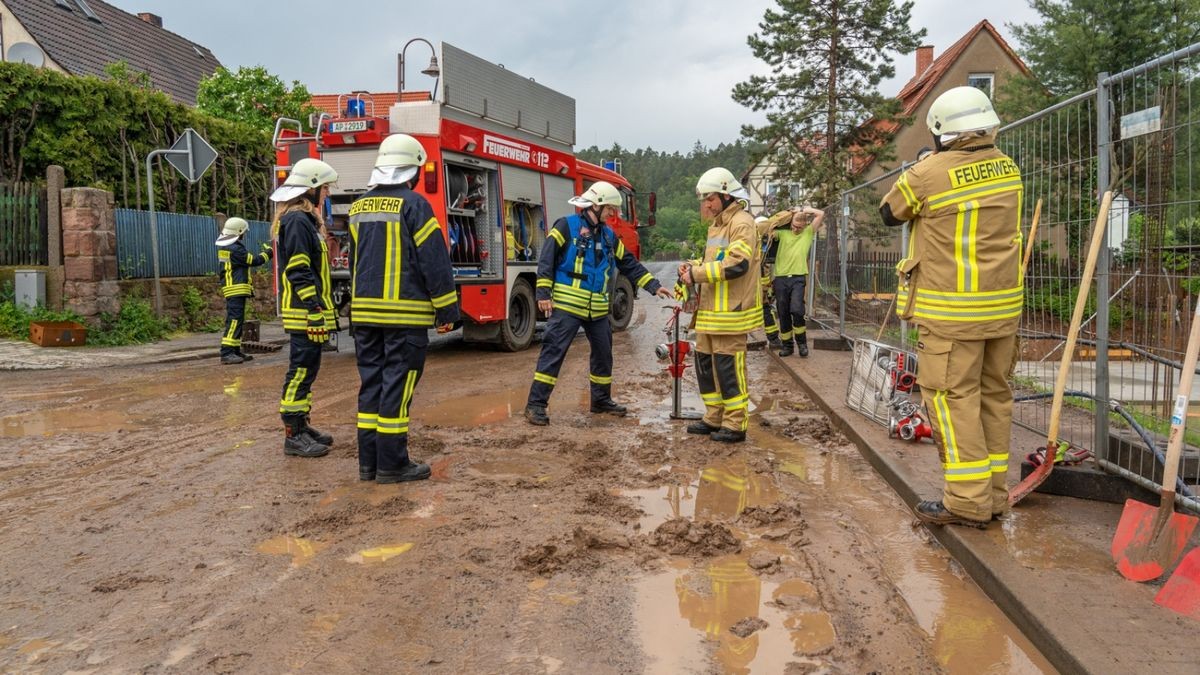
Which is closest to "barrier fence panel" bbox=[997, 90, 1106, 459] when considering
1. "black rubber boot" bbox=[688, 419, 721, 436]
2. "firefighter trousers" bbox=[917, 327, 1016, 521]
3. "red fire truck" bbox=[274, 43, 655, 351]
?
"firefighter trousers" bbox=[917, 327, 1016, 521]

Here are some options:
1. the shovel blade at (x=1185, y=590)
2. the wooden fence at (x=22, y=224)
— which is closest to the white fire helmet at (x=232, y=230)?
the wooden fence at (x=22, y=224)

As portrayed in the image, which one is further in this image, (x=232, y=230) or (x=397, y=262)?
(x=232, y=230)

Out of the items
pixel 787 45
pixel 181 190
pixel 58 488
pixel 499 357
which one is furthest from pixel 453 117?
pixel 787 45

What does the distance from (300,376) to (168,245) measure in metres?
9.46

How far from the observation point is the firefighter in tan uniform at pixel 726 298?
6289 mm

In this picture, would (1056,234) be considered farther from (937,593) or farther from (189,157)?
(189,157)

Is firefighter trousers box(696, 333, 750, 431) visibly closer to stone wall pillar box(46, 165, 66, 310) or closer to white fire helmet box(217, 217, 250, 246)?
white fire helmet box(217, 217, 250, 246)

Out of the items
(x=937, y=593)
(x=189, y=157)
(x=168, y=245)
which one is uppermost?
(x=189, y=157)

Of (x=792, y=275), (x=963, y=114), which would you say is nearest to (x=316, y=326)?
(x=963, y=114)

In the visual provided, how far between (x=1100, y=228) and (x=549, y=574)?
3016mm

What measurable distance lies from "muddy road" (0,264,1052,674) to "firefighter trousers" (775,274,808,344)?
11.7 ft

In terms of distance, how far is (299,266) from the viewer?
19.8 feet

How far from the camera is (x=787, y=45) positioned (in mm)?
25406

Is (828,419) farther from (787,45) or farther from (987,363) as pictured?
(787,45)
